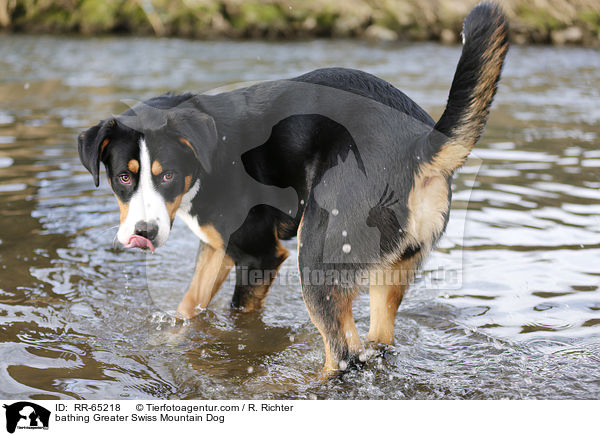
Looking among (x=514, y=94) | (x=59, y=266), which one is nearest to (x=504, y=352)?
(x=59, y=266)

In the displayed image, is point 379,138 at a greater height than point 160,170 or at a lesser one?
greater

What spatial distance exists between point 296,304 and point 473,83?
2.23 metres

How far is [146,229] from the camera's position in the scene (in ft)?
11.5

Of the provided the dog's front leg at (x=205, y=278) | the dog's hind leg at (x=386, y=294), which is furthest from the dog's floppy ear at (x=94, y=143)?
the dog's hind leg at (x=386, y=294)

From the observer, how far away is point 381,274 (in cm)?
347

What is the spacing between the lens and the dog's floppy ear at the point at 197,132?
360cm

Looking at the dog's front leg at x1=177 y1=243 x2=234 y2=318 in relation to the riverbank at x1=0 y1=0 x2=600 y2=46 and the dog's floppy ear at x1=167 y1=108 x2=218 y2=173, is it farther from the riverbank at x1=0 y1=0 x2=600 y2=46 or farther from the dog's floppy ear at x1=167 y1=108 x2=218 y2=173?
the riverbank at x1=0 y1=0 x2=600 y2=46

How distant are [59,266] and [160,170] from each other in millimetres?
1866

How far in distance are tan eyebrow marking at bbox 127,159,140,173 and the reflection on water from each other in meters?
1.10

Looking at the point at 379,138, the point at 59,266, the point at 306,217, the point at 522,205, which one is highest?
the point at 379,138
